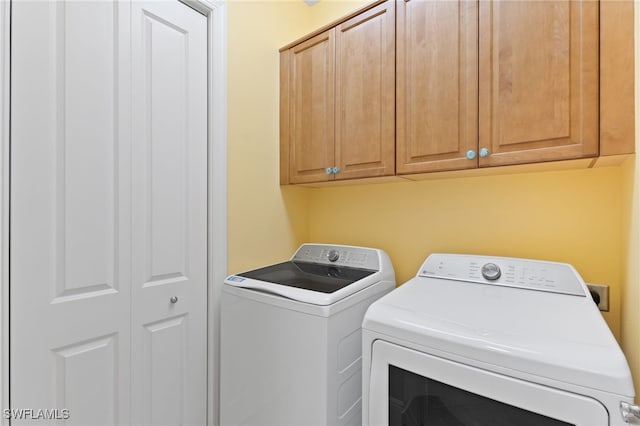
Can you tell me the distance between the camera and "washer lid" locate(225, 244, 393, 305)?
1241mm

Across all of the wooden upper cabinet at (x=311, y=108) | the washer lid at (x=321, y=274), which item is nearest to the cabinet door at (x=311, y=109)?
the wooden upper cabinet at (x=311, y=108)

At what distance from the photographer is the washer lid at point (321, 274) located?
124 cm

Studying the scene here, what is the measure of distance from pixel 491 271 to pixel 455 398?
645mm

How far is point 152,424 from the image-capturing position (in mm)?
1313

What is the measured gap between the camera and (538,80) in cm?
107

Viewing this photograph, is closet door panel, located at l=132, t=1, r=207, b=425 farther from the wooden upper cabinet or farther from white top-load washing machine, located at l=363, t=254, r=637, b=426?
white top-load washing machine, located at l=363, t=254, r=637, b=426

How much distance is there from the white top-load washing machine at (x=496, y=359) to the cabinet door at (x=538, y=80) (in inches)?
19.9

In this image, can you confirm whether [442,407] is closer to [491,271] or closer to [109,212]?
[491,271]

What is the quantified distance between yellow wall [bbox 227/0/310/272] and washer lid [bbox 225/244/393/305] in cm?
15

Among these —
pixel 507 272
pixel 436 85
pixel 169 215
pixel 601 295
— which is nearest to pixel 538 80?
pixel 436 85

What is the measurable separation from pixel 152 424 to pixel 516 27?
2141 millimetres

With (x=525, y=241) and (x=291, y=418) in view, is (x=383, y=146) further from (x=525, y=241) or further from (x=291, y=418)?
(x=291, y=418)

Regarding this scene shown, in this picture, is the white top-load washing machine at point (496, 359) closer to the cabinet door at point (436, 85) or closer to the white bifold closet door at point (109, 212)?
the cabinet door at point (436, 85)

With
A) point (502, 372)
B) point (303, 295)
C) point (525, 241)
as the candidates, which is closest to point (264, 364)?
point (303, 295)
